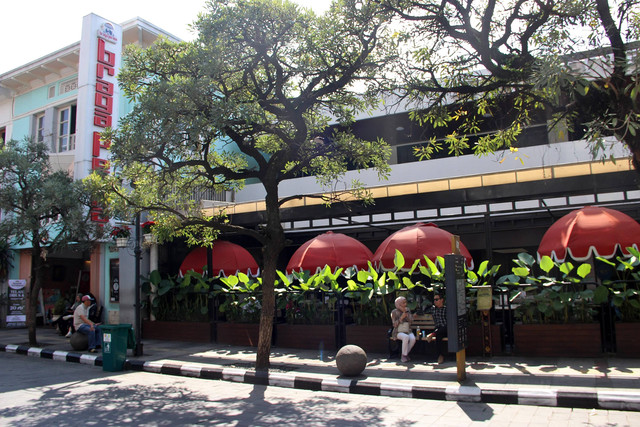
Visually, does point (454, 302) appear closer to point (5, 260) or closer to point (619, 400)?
point (619, 400)

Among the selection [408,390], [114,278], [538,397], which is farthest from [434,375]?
[114,278]

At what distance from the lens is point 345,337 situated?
1233cm

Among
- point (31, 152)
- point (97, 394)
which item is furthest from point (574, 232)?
point (31, 152)

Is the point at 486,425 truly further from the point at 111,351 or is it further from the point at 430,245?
the point at 111,351

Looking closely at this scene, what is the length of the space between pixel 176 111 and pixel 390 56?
14.6 ft

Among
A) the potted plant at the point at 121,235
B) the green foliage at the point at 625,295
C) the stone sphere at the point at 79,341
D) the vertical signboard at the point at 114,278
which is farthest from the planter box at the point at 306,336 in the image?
the vertical signboard at the point at 114,278

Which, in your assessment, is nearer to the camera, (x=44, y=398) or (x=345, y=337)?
(x=44, y=398)

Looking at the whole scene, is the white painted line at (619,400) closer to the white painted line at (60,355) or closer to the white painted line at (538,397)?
the white painted line at (538,397)

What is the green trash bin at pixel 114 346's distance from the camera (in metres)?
11.3

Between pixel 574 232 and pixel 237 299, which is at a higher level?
pixel 574 232

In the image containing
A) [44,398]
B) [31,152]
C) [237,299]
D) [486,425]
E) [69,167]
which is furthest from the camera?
[69,167]

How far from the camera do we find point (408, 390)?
8.26 meters

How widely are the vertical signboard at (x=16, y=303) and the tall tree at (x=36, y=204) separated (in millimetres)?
4894

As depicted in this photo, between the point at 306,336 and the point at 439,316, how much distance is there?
375cm
